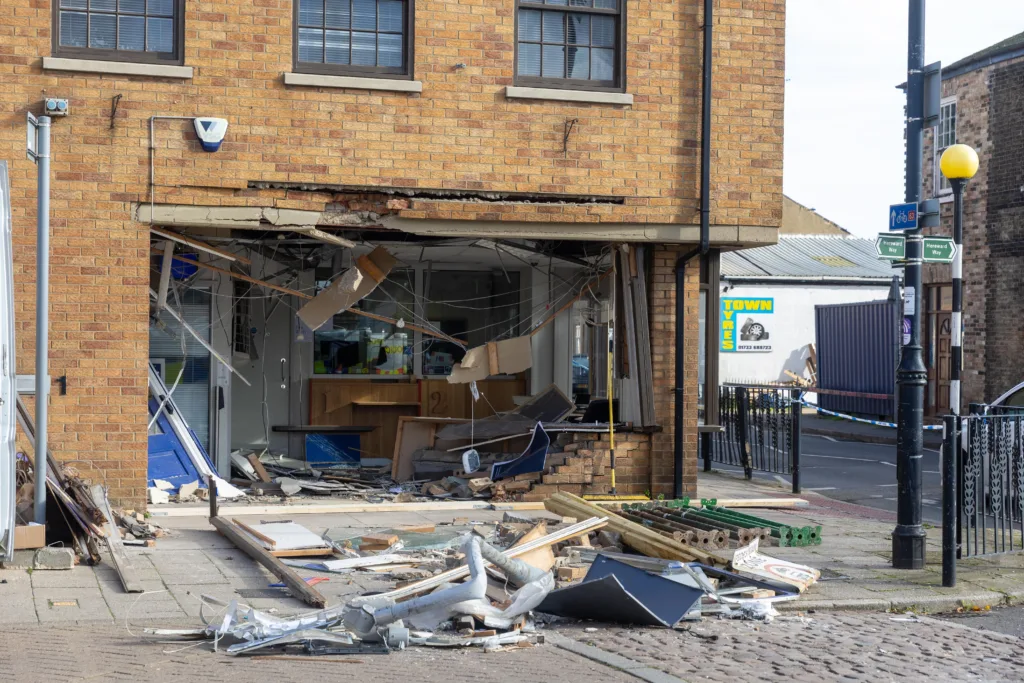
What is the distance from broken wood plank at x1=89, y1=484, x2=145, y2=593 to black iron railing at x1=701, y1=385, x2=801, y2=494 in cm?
859

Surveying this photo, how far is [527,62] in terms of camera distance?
12188 mm

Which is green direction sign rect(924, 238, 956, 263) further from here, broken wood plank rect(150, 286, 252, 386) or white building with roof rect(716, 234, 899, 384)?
white building with roof rect(716, 234, 899, 384)

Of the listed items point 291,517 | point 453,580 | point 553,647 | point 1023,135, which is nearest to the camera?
point 553,647

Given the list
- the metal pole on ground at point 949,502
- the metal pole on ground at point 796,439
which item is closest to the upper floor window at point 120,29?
the metal pole on ground at point 949,502

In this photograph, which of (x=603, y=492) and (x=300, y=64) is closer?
(x=300, y=64)

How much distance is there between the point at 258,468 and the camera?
13.8m

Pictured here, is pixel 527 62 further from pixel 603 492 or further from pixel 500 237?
pixel 603 492

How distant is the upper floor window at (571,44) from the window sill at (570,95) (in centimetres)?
15

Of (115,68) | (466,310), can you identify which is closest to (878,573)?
(115,68)

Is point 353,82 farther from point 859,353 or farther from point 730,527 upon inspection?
point 859,353

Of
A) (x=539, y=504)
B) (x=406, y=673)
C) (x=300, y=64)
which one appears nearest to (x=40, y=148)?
(x=300, y=64)

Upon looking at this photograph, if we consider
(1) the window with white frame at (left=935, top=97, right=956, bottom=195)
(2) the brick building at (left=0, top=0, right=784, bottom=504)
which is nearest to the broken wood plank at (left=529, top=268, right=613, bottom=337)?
(2) the brick building at (left=0, top=0, right=784, bottom=504)

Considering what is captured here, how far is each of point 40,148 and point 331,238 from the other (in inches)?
138

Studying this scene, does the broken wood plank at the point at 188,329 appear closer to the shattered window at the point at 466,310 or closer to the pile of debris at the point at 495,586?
the pile of debris at the point at 495,586
